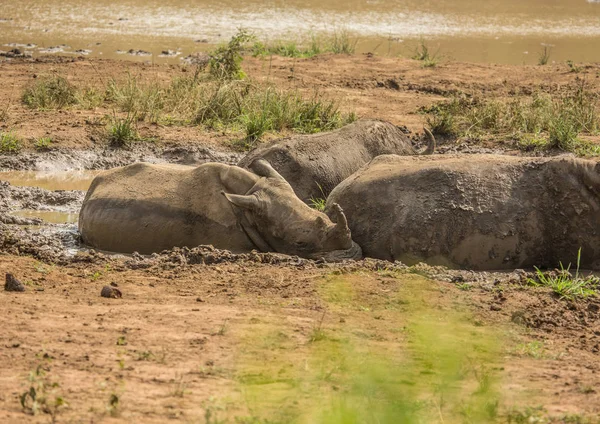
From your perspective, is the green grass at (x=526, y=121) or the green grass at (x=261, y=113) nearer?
the green grass at (x=526, y=121)

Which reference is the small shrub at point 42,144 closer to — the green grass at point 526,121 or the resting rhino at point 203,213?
the resting rhino at point 203,213

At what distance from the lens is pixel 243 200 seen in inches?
344

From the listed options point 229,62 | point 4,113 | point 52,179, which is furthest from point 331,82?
point 52,179

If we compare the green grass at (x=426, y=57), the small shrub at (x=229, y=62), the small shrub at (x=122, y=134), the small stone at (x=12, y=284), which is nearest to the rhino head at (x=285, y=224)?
the small stone at (x=12, y=284)

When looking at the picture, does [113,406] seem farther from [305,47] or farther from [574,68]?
[305,47]

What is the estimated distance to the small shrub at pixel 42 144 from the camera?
12.4 metres

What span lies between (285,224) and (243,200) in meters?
0.42

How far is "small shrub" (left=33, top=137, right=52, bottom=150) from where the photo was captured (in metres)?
12.4

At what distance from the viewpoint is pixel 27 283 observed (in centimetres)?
739

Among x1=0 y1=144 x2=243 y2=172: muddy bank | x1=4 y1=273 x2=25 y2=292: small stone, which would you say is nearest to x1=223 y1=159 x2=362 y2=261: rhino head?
Result: x1=4 y1=273 x2=25 y2=292: small stone

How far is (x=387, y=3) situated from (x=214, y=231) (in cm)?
2319

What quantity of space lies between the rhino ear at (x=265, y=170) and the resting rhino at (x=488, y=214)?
102 centimetres

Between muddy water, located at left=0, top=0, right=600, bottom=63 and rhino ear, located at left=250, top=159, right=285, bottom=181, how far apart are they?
12.2 meters

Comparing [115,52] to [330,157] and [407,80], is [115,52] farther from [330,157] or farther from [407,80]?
[330,157]
